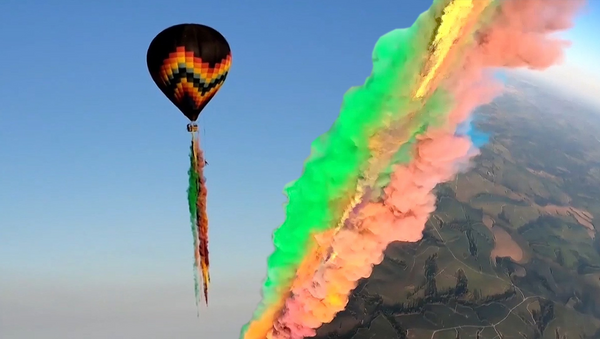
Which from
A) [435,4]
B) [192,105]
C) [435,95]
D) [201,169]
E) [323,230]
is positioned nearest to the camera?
[435,4]

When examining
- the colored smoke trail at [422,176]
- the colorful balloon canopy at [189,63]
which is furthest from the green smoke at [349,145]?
the colorful balloon canopy at [189,63]

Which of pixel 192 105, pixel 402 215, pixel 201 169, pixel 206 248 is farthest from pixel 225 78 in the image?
pixel 402 215

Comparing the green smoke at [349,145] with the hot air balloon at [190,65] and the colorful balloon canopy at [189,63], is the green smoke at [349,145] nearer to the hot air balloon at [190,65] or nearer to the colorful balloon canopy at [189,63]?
the hot air balloon at [190,65]

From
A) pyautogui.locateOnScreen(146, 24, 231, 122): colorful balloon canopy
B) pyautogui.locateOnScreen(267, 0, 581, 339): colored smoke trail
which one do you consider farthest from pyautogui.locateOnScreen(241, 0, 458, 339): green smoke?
pyautogui.locateOnScreen(146, 24, 231, 122): colorful balloon canopy

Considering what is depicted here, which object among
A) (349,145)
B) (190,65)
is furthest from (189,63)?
(349,145)

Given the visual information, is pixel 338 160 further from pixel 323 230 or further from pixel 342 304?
pixel 342 304

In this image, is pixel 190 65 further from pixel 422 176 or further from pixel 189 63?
pixel 422 176

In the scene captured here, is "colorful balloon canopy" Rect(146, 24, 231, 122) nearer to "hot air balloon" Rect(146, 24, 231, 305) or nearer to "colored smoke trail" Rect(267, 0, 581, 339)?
"hot air balloon" Rect(146, 24, 231, 305)
